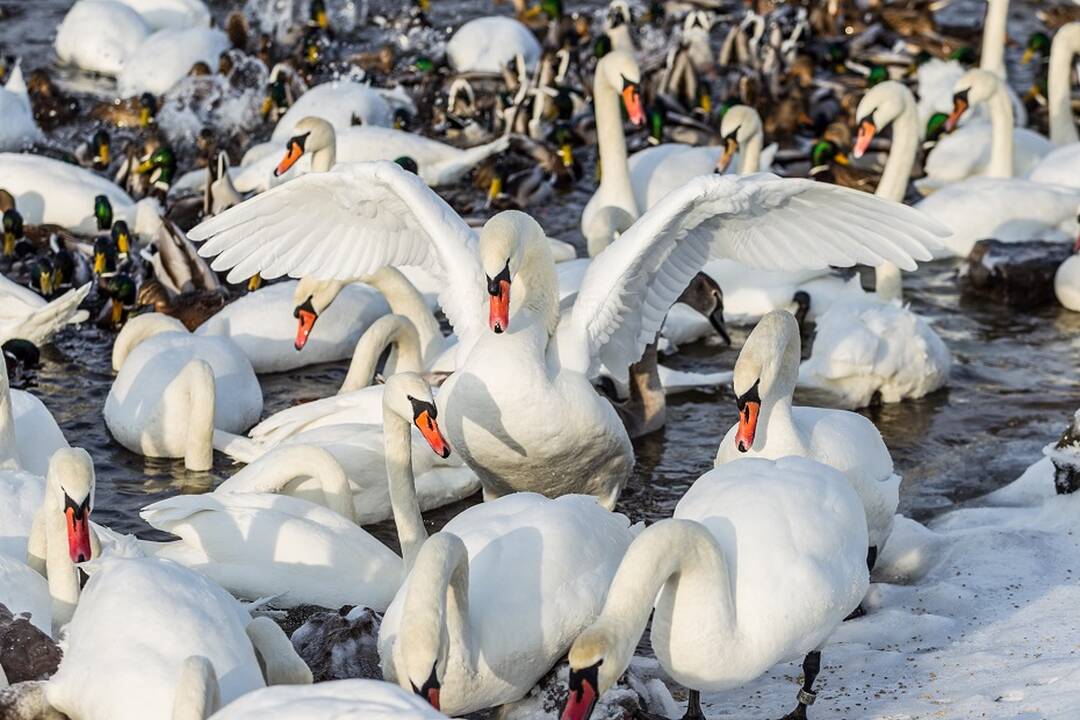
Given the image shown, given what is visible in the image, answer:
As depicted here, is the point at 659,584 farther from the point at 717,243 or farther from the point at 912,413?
the point at 912,413

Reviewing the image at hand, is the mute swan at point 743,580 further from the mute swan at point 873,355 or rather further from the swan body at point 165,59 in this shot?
the swan body at point 165,59

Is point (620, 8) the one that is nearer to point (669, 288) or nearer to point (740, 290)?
point (740, 290)

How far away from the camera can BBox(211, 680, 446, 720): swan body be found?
461 cm

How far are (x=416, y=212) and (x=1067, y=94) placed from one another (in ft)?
29.5

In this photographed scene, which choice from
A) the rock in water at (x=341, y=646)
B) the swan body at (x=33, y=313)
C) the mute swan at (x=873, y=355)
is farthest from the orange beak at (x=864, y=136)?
the rock in water at (x=341, y=646)

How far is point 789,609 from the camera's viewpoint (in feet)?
19.8

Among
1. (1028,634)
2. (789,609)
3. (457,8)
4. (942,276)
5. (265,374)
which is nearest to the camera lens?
(789,609)

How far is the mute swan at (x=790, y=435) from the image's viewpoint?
7285 millimetres

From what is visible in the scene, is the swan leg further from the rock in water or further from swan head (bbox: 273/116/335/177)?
swan head (bbox: 273/116/335/177)

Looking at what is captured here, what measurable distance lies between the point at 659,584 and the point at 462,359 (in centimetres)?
273

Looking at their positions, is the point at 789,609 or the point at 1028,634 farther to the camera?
the point at 1028,634

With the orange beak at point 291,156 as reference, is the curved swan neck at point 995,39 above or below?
below

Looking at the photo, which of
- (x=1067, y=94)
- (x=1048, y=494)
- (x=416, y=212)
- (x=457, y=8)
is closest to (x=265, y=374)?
(x=416, y=212)

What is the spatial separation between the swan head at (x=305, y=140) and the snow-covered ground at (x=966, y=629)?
5508 mm
